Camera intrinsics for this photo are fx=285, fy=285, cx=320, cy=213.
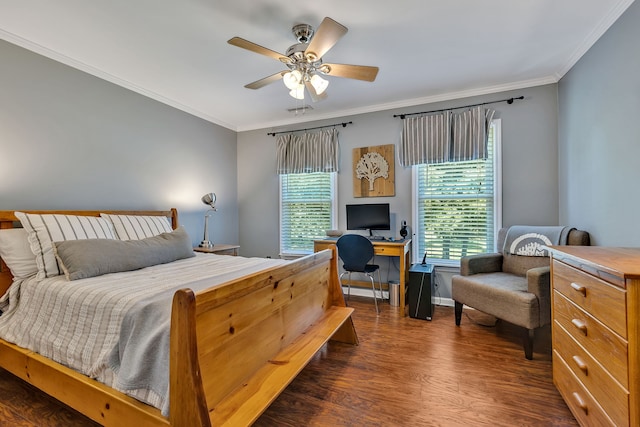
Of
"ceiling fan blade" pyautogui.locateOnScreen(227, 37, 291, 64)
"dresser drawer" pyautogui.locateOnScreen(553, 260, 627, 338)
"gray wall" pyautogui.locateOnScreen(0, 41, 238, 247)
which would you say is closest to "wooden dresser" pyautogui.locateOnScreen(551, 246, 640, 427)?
"dresser drawer" pyautogui.locateOnScreen(553, 260, 627, 338)

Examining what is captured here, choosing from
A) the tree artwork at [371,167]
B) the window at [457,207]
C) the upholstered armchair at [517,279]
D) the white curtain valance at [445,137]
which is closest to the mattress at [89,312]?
the upholstered armchair at [517,279]

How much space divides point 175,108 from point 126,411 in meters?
3.35

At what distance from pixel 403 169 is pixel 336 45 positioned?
1.78m

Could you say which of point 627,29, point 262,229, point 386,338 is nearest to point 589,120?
point 627,29

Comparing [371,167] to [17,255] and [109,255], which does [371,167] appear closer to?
[109,255]

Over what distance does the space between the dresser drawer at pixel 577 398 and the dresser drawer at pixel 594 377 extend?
27 mm

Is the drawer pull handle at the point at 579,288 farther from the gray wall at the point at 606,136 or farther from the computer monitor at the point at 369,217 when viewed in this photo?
the computer monitor at the point at 369,217

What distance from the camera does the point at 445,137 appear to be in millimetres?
3320

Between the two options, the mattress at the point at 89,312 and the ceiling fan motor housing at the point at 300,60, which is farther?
the ceiling fan motor housing at the point at 300,60

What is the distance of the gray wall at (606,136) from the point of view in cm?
186

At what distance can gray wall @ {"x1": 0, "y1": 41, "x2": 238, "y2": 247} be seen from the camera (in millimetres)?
2266

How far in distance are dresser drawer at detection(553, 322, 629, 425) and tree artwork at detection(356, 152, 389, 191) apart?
2428 mm

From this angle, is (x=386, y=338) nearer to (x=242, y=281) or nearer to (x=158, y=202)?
(x=242, y=281)

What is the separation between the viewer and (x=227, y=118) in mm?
4188
